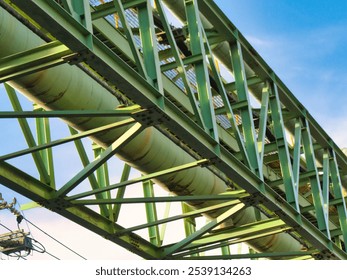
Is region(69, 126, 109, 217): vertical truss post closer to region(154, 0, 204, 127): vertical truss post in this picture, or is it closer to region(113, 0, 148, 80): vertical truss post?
region(154, 0, 204, 127): vertical truss post

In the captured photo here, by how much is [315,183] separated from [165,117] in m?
6.53

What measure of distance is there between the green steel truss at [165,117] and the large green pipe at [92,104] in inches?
7.4

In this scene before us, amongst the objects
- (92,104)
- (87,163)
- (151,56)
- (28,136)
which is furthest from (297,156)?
(151,56)

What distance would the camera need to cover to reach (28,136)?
13328 mm

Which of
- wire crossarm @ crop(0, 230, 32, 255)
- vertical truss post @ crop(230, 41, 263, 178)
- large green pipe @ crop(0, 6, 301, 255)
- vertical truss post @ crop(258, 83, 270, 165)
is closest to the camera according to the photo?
large green pipe @ crop(0, 6, 301, 255)

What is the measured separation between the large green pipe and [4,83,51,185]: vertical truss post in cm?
53

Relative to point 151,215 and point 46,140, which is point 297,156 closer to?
point 151,215

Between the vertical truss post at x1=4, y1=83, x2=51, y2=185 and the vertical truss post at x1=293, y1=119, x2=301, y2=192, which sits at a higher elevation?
the vertical truss post at x1=293, y1=119, x2=301, y2=192

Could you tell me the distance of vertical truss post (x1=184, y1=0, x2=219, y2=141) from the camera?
12.9 metres

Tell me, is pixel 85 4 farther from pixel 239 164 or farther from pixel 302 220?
pixel 302 220

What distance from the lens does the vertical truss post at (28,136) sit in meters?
13.1

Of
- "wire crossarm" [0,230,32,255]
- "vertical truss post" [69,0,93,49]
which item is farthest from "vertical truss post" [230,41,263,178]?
"wire crossarm" [0,230,32,255]

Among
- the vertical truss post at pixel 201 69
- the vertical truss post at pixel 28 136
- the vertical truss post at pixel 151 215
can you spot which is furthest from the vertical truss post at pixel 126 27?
the vertical truss post at pixel 151 215

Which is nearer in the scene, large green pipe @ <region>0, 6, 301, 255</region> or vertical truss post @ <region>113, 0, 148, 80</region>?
vertical truss post @ <region>113, 0, 148, 80</region>
